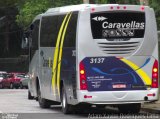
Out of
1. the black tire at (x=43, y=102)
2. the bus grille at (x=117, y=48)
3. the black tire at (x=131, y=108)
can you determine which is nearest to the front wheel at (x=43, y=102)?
the black tire at (x=43, y=102)

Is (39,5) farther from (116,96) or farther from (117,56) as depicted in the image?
(116,96)

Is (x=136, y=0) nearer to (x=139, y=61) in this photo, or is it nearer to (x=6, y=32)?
(x=139, y=61)

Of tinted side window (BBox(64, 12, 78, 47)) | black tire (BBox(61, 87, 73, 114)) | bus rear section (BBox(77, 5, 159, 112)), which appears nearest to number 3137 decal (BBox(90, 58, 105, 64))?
bus rear section (BBox(77, 5, 159, 112))

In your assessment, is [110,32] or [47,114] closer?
[110,32]

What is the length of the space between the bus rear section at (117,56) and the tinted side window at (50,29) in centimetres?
213

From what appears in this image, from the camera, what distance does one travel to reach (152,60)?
1903 centimetres

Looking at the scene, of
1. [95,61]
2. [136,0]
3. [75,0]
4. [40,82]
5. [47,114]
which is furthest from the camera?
[75,0]

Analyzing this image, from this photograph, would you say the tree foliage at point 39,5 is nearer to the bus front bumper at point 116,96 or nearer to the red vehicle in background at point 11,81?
the red vehicle in background at point 11,81

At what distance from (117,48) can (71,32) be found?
1.62m

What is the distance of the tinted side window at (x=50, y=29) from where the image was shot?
20828 millimetres

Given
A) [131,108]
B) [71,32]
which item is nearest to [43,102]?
[131,108]

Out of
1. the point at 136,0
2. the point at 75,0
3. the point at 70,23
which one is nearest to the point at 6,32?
the point at 75,0

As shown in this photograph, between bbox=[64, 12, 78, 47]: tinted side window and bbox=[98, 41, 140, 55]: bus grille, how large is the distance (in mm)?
921

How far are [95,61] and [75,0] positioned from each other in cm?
3557
